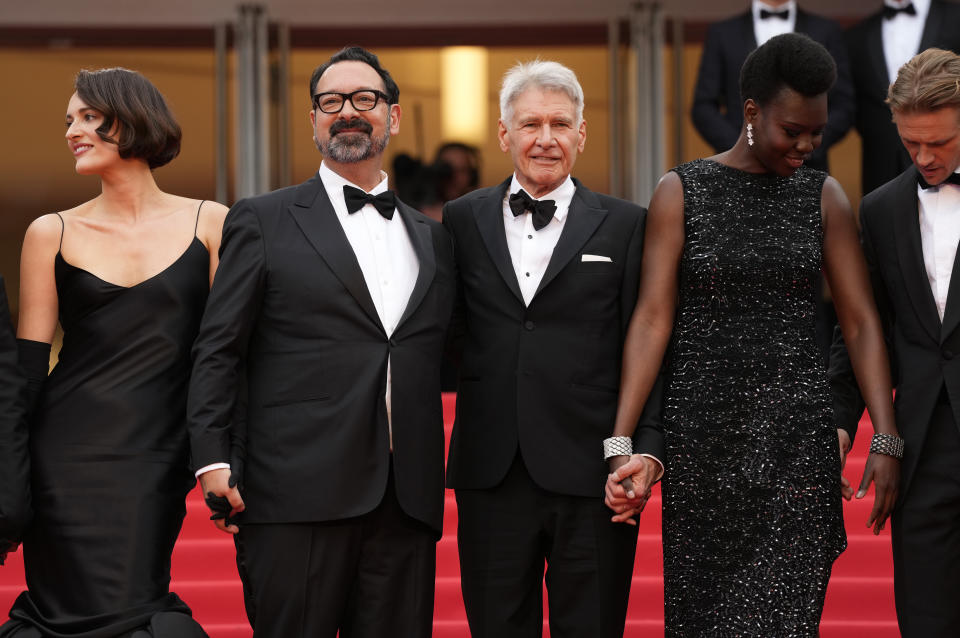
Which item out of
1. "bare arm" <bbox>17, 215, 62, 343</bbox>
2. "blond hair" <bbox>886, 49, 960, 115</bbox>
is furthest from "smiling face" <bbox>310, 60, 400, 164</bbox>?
"blond hair" <bbox>886, 49, 960, 115</bbox>

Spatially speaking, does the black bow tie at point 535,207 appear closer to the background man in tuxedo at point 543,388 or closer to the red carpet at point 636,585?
the background man in tuxedo at point 543,388

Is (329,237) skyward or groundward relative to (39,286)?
skyward

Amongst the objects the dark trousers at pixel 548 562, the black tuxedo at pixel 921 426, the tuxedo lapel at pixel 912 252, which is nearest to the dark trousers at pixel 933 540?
the black tuxedo at pixel 921 426

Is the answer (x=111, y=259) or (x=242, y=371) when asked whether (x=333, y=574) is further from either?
(x=111, y=259)

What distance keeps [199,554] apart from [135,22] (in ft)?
16.2

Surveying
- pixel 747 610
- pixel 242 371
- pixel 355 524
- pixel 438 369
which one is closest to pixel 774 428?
pixel 747 610

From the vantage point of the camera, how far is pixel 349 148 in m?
3.59

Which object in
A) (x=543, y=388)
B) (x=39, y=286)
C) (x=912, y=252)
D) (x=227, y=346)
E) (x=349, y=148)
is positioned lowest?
(x=543, y=388)

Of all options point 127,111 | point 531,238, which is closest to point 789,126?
point 531,238

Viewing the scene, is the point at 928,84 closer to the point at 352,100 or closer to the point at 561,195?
the point at 561,195

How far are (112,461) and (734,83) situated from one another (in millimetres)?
3756

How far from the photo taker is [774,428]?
3416 millimetres

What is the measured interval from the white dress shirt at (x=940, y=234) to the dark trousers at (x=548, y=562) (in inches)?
42.5

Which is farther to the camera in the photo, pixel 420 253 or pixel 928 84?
pixel 420 253
